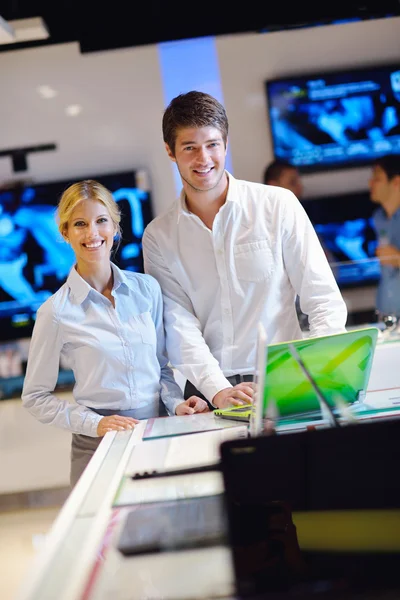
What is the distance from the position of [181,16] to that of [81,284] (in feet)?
9.11

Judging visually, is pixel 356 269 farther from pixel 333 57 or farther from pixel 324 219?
pixel 333 57

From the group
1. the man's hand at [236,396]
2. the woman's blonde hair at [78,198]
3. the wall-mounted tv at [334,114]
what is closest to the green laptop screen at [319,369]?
the man's hand at [236,396]

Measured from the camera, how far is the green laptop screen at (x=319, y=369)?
1479 mm

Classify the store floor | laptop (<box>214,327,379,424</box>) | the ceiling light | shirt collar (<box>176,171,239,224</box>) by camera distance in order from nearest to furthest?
laptop (<box>214,327,379,424</box>) → shirt collar (<box>176,171,239,224</box>) → the store floor → the ceiling light

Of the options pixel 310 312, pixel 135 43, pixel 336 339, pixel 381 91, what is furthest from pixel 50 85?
pixel 336 339

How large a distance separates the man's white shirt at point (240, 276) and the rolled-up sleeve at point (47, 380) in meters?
0.35

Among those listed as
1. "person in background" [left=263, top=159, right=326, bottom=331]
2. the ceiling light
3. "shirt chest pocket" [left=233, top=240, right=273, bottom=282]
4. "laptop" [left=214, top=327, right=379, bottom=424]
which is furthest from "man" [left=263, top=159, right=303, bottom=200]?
"laptop" [left=214, top=327, right=379, bottom=424]

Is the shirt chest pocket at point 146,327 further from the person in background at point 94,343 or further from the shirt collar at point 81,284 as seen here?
the shirt collar at point 81,284

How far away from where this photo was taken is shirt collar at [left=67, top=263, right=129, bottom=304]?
85.4 inches

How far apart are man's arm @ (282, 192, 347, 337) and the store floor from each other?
5.38ft

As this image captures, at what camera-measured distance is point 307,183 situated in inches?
178

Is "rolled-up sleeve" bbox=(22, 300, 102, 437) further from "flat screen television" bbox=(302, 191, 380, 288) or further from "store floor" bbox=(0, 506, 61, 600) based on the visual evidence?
"flat screen television" bbox=(302, 191, 380, 288)

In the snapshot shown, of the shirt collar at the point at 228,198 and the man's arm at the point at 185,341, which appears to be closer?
the man's arm at the point at 185,341

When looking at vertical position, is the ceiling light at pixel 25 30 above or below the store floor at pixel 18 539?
above
